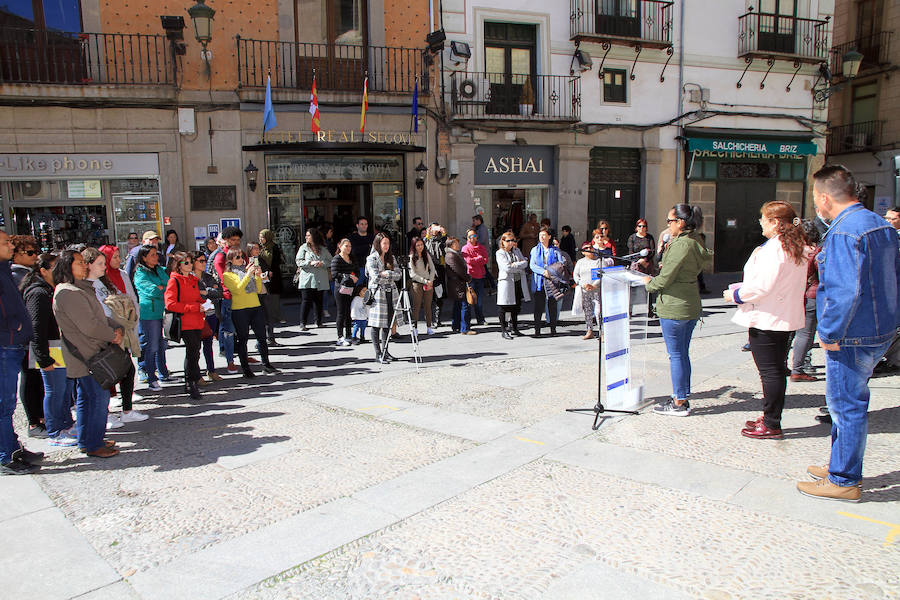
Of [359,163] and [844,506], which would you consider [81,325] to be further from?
[359,163]

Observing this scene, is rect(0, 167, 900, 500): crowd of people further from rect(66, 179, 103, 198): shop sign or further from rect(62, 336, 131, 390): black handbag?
rect(66, 179, 103, 198): shop sign

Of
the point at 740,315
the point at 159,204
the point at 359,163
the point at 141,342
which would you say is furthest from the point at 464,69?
the point at 740,315

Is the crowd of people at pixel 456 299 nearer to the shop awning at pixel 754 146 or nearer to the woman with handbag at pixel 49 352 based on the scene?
the woman with handbag at pixel 49 352

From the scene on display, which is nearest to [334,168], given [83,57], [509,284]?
[83,57]

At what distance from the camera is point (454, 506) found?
4.07 metres

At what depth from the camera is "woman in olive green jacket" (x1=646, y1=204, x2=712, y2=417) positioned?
219 inches

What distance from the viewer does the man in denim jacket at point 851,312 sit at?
377 cm

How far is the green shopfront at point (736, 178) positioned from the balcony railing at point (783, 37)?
2.33 m

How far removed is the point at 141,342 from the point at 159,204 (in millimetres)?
7327

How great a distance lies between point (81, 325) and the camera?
4988mm

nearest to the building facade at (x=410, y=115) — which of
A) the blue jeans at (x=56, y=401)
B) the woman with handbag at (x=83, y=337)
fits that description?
the blue jeans at (x=56, y=401)

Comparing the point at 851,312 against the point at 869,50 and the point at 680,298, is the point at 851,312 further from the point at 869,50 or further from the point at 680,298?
the point at 869,50

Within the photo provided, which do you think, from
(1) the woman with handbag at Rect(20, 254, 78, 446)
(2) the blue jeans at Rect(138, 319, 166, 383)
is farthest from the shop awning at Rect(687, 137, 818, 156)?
(1) the woman with handbag at Rect(20, 254, 78, 446)

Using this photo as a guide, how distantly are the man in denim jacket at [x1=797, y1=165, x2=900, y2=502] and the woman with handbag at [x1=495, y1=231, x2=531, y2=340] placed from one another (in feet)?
19.9
